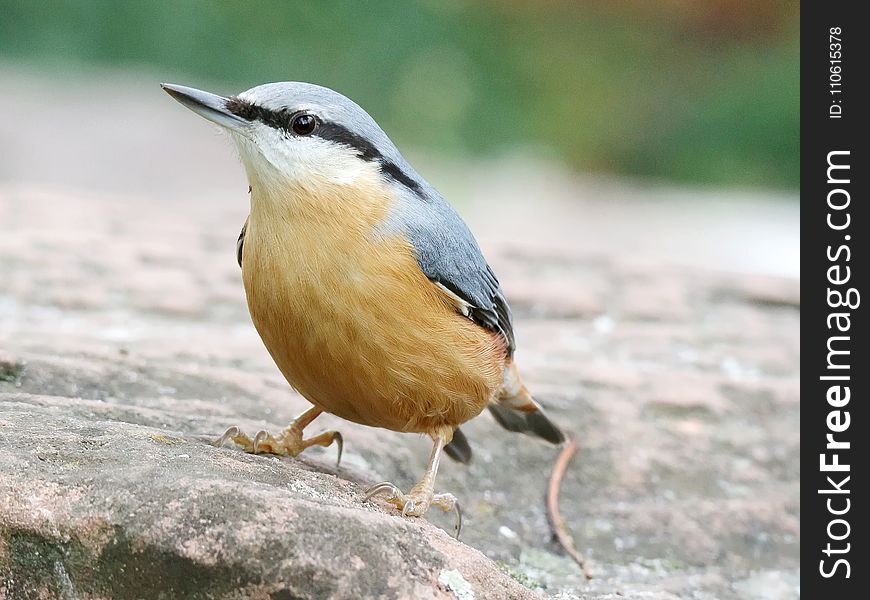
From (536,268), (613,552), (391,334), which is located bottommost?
(613,552)

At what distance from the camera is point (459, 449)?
409 centimetres

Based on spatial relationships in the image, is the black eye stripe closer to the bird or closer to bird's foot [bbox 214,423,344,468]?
the bird

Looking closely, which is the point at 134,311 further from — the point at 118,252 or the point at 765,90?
the point at 765,90

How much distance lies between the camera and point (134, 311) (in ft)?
18.7

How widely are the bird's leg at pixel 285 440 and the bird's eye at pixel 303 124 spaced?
923 mm

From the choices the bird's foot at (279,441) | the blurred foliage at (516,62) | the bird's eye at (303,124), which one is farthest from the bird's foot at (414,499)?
the blurred foliage at (516,62)

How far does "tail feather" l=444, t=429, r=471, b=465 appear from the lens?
4054 millimetres

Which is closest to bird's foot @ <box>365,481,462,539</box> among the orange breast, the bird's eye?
the orange breast

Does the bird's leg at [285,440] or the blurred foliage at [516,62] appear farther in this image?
the blurred foliage at [516,62]

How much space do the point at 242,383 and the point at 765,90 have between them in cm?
1078

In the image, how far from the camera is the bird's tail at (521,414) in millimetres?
4254

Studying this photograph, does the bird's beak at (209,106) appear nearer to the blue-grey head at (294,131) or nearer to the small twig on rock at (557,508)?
the blue-grey head at (294,131)

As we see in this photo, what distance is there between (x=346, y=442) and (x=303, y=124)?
1273 millimetres
